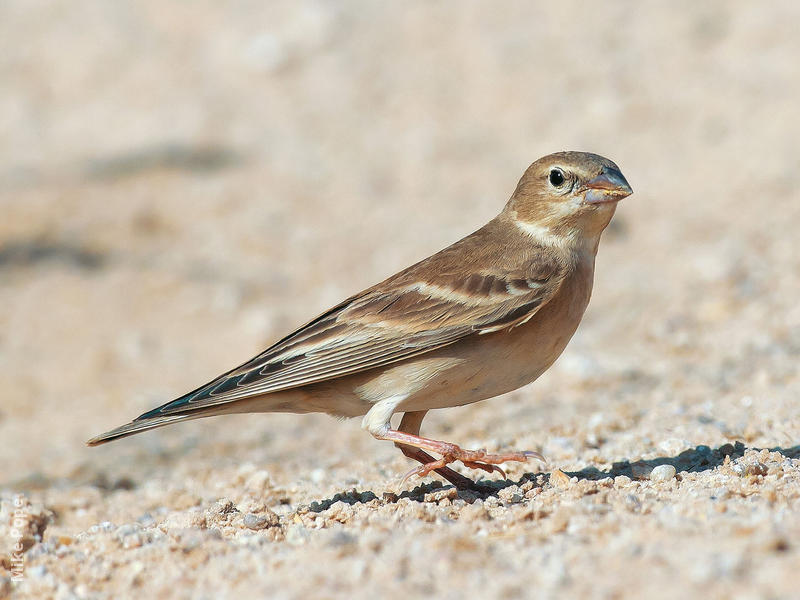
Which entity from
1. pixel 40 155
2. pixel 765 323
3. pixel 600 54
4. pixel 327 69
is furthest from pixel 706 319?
pixel 40 155

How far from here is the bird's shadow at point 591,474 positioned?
551 centimetres

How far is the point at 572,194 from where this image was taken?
615cm

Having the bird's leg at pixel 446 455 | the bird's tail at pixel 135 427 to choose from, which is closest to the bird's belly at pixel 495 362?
the bird's leg at pixel 446 455

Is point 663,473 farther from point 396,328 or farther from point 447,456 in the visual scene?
point 396,328

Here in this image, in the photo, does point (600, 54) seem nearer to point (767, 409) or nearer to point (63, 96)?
point (63, 96)

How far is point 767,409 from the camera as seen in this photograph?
7113 millimetres

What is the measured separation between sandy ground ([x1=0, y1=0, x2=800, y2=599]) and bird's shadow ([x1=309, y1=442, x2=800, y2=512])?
0.03m

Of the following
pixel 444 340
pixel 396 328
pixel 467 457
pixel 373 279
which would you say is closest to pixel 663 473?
pixel 467 457

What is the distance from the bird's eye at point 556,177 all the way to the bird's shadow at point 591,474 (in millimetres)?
1576

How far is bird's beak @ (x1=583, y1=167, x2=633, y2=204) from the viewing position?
5930 mm

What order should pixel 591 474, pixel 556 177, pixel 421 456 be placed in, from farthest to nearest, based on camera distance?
1. pixel 556 177
2. pixel 421 456
3. pixel 591 474

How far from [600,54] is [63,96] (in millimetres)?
7321

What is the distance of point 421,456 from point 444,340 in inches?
30.8

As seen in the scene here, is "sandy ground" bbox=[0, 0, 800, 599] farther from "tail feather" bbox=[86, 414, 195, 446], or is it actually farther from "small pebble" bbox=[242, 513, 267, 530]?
"tail feather" bbox=[86, 414, 195, 446]
